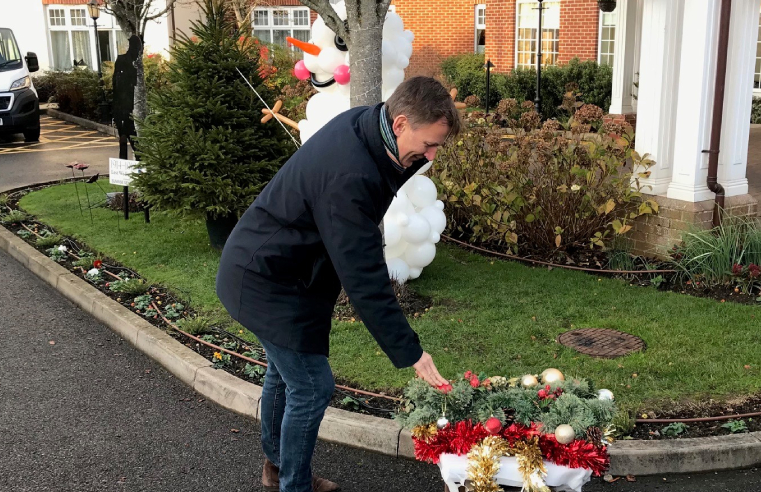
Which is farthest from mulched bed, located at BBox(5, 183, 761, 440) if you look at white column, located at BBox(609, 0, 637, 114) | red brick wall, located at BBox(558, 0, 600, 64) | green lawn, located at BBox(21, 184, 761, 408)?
red brick wall, located at BBox(558, 0, 600, 64)

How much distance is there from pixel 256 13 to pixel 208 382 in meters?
22.4

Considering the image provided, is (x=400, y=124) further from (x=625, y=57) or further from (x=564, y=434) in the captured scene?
(x=625, y=57)

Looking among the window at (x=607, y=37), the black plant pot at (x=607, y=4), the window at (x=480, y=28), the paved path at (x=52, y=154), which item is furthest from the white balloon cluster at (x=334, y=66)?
the window at (x=480, y=28)

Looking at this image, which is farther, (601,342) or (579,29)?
(579,29)

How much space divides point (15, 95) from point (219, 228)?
11151 millimetres

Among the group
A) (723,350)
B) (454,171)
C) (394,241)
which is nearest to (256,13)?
(454,171)

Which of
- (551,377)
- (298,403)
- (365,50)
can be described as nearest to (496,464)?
(551,377)

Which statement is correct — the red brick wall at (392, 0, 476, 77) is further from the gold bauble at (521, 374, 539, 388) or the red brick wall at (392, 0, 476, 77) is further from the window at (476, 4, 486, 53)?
the gold bauble at (521, 374, 539, 388)

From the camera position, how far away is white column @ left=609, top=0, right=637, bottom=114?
13938 mm

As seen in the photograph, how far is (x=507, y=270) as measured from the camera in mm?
6922

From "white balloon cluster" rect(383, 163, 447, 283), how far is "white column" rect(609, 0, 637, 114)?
8.78 m

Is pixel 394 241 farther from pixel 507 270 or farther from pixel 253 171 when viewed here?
pixel 253 171

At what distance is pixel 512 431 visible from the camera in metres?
3.02

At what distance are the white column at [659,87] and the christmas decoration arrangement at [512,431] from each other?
4.28 m
